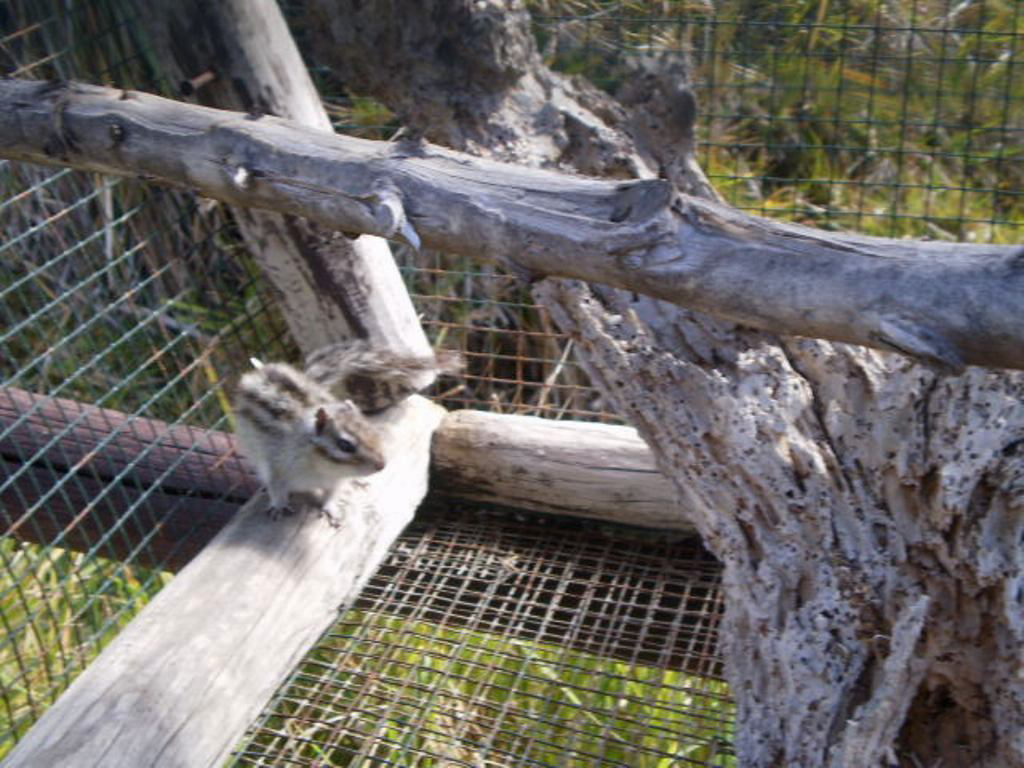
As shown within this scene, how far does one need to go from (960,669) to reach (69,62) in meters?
2.76

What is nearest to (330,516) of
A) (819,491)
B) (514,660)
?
(514,660)

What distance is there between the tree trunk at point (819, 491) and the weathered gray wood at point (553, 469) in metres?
0.78

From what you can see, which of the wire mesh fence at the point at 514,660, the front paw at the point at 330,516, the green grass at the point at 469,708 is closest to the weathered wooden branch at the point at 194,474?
the wire mesh fence at the point at 514,660

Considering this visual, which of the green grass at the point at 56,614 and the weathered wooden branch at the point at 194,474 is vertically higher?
the weathered wooden branch at the point at 194,474

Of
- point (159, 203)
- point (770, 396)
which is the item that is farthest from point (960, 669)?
point (159, 203)

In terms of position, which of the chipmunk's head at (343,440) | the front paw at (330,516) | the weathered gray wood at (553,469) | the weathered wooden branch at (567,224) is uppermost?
the weathered wooden branch at (567,224)

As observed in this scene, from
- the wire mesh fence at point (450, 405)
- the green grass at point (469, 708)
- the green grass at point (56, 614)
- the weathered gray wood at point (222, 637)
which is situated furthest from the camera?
the green grass at point (56, 614)

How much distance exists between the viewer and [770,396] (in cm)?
238

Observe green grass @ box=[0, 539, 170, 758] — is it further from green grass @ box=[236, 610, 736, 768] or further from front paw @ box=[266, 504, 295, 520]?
green grass @ box=[236, 610, 736, 768]

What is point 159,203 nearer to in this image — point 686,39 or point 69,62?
point 69,62

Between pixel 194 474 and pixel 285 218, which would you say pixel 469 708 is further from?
pixel 285 218

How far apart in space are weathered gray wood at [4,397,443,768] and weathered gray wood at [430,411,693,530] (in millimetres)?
174

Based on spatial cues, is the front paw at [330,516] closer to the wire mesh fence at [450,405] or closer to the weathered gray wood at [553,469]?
the wire mesh fence at [450,405]

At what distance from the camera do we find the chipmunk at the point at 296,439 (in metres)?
3.09
